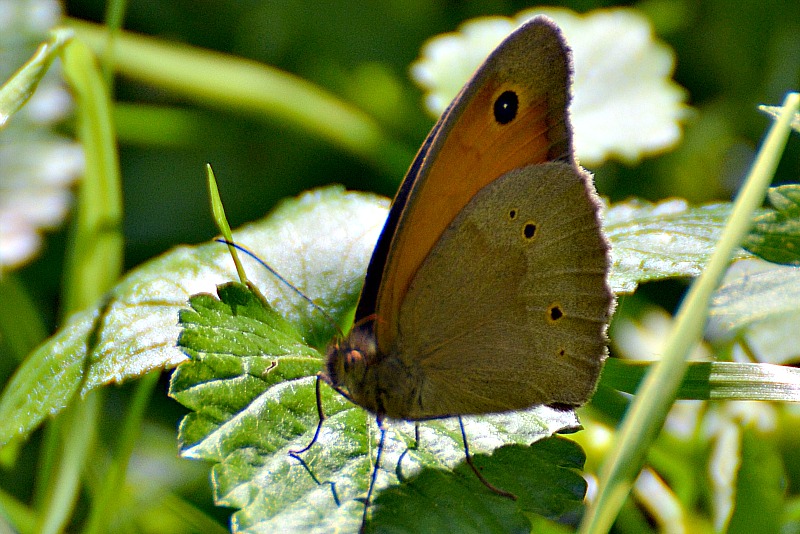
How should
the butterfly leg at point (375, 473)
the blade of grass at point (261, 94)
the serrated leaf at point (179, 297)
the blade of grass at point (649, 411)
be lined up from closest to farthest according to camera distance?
the blade of grass at point (649, 411)
the butterfly leg at point (375, 473)
the serrated leaf at point (179, 297)
the blade of grass at point (261, 94)

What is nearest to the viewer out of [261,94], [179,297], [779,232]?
[779,232]

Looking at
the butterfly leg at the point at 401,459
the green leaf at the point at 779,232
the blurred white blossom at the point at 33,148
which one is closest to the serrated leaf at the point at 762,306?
the green leaf at the point at 779,232

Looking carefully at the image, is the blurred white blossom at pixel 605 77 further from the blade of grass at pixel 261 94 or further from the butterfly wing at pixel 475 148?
the butterfly wing at pixel 475 148

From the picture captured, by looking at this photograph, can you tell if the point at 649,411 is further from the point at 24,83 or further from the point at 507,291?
the point at 24,83

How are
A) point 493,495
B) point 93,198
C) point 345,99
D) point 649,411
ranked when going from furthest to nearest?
point 345,99 < point 93,198 < point 493,495 < point 649,411

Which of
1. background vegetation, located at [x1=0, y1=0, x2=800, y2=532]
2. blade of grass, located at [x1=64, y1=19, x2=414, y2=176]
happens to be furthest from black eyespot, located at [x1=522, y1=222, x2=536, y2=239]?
blade of grass, located at [x1=64, y1=19, x2=414, y2=176]

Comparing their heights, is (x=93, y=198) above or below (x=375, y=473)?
above

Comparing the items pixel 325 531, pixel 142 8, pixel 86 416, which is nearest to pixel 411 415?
pixel 325 531

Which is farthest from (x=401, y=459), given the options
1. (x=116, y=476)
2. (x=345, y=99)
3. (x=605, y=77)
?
(x=345, y=99)
